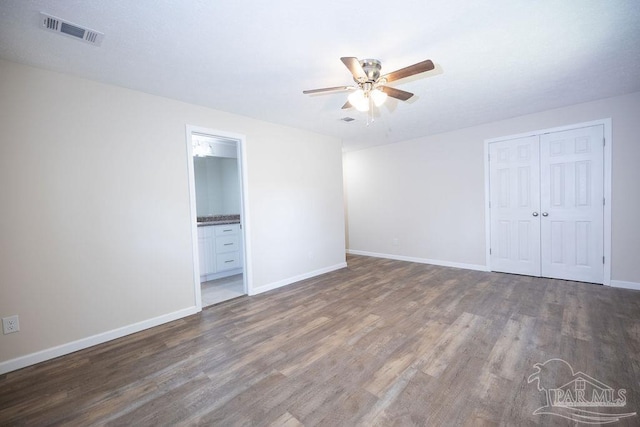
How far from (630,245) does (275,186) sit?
4851mm

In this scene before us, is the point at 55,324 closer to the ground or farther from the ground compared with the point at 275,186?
closer to the ground

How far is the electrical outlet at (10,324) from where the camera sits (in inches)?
80.4

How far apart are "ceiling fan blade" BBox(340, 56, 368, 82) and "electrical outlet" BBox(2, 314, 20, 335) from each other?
10.9 ft

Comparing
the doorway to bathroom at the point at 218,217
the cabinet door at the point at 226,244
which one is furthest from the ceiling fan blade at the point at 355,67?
the cabinet door at the point at 226,244

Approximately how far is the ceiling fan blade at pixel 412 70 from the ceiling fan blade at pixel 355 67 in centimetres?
20

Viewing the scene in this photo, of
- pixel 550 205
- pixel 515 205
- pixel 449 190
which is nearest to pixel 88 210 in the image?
pixel 449 190

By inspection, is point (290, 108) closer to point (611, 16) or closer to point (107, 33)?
point (107, 33)

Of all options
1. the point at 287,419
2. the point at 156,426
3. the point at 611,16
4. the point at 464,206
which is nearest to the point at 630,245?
the point at 464,206

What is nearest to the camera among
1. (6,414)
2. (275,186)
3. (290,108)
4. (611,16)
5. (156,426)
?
(156,426)

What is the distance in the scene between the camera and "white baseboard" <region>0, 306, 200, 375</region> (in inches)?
81.7

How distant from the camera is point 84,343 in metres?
2.36

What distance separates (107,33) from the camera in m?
1.78

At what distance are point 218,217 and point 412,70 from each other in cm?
399

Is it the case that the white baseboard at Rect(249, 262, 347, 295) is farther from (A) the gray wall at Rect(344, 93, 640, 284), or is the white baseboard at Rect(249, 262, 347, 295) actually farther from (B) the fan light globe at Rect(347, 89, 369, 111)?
(B) the fan light globe at Rect(347, 89, 369, 111)
